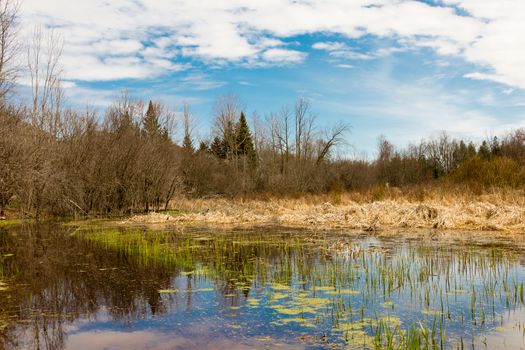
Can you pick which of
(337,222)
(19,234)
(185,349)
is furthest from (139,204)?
(185,349)

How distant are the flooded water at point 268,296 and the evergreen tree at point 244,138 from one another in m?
41.0

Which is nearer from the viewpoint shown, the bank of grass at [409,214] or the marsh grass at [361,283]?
the marsh grass at [361,283]

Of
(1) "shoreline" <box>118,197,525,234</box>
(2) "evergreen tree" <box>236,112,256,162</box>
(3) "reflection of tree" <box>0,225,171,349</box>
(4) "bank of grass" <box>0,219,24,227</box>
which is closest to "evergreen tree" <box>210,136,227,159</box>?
(2) "evergreen tree" <box>236,112,256,162</box>

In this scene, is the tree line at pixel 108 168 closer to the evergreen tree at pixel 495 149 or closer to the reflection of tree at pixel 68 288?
the reflection of tree at pixel 68 288

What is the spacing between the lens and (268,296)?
22.9 ft

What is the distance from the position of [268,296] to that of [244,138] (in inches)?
1854

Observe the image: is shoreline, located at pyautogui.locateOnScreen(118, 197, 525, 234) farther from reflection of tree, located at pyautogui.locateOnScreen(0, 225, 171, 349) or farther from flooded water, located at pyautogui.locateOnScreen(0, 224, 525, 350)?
reflection of tree, located at pyautogui.locateOnScreen(0, 225, 171, 349)

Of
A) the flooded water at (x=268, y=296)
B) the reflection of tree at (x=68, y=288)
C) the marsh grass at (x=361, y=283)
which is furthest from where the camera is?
the reflection of tree at (x=68, y=288)

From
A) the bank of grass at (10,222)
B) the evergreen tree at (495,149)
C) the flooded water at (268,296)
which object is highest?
the evergreen tree at (495,149)

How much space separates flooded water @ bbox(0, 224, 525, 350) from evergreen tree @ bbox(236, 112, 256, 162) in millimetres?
41046

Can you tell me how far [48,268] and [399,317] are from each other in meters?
7.78

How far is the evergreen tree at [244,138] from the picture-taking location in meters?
53.4

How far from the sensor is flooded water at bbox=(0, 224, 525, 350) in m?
5.15

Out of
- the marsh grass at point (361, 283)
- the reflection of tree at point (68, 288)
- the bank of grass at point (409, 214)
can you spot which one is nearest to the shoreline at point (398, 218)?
the bank of grass at point (409, 214)
